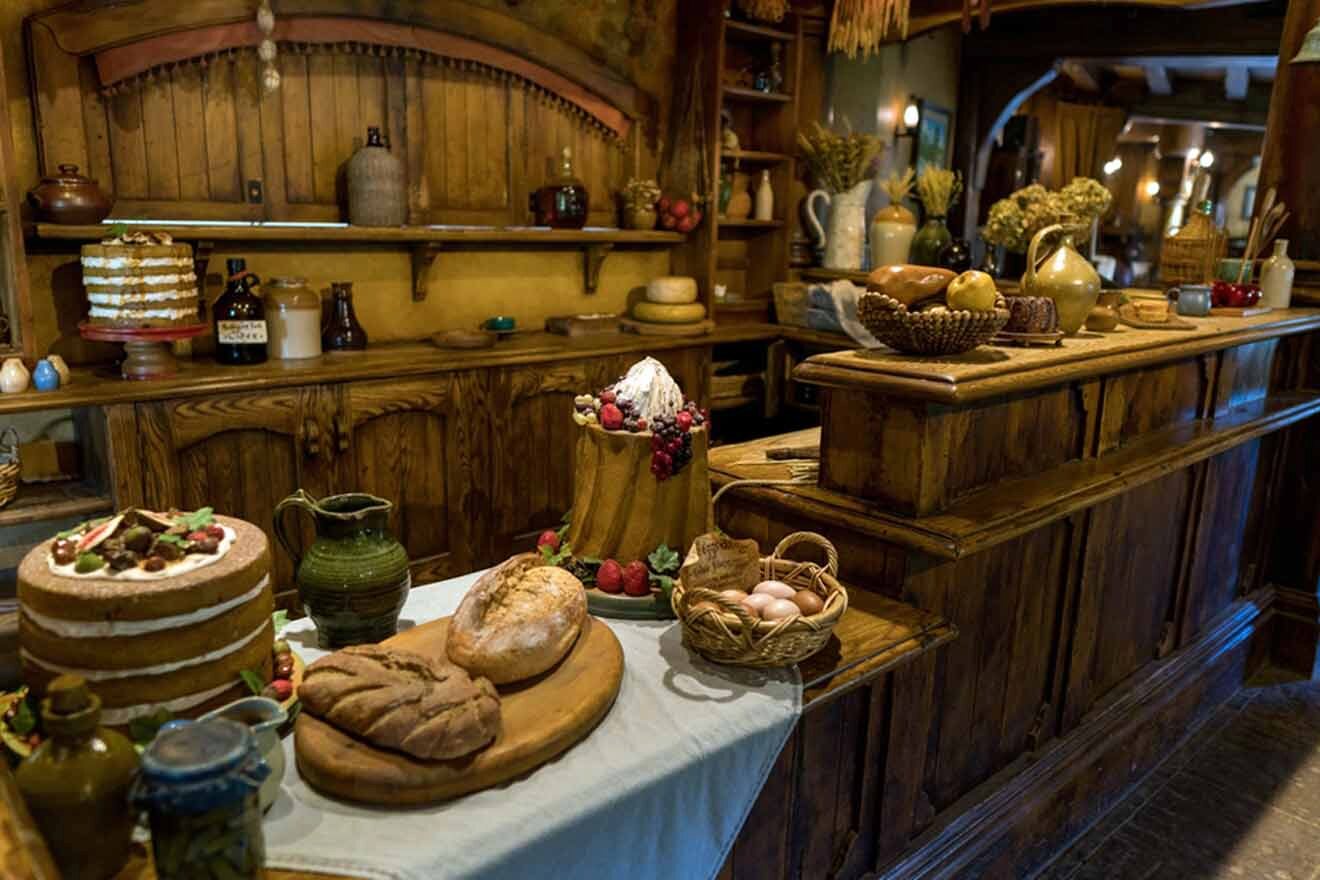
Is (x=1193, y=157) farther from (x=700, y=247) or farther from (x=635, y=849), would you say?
(x=635, y=849)

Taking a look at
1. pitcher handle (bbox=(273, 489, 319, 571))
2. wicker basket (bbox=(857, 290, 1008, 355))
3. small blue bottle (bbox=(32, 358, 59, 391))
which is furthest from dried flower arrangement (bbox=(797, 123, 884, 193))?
pitcher handle (bbox=(273, 489, 319, 571))

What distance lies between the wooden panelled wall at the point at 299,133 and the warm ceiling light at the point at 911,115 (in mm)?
2573

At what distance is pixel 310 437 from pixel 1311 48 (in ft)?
11.6

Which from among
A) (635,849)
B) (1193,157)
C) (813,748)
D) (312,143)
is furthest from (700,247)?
(1193,157)

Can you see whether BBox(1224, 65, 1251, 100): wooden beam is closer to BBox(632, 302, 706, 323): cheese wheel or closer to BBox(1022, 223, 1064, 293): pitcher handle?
BBox(632, 302, 706, 323): cheese wheel

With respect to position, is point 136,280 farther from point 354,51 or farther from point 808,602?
point 808,602

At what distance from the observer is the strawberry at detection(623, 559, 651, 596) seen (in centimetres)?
165

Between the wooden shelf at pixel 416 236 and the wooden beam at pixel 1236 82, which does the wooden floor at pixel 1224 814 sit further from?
the wooden beam at pixel 1236 82

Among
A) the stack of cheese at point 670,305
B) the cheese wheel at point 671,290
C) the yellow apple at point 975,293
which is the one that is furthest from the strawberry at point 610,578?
the cheese wheel at point 671,290

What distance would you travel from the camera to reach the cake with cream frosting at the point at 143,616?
108 cm

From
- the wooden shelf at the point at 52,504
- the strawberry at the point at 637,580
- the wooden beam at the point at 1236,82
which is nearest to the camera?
the strawberry at the point at 637,580

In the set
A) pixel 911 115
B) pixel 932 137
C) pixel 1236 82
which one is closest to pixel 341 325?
pixel 911 115

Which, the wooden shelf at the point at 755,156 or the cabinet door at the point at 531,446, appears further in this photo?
the wooden shelf at the point at 755,156

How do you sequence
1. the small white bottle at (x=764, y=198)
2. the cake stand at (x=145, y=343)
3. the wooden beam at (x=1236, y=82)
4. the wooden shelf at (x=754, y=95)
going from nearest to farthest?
the cake stand at (x=145, y=343) < the wooden shelf at (x=754, y=95) < the small white bottle at (x=764, y=198) < the wooden beam at (x=1236, y=82)
